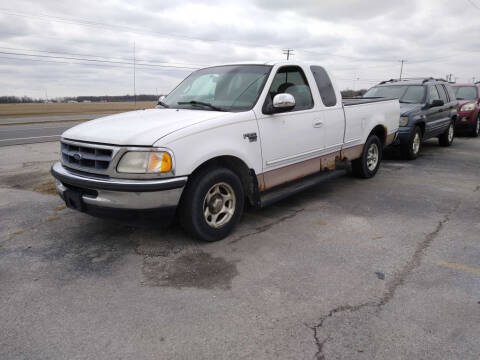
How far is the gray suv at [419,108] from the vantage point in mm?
8078

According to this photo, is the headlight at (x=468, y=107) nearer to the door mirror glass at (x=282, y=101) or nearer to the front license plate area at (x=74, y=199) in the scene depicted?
the door mirror glass at (x=282, y=101)

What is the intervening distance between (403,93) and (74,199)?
→ 8.11 metres

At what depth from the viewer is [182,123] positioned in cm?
358

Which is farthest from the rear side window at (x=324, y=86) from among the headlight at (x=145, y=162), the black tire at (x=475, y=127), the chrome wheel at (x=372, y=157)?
the black tire at (x=475, y=127)

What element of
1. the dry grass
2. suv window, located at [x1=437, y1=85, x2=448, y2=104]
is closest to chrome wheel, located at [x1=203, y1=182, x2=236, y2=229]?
suv window, located at [x1=437, y1=85, x2=448, y2=104]

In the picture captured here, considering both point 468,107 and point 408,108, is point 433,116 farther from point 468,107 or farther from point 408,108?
point 468,107

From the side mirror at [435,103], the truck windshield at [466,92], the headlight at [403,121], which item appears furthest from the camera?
the truck windshield at [466,92]

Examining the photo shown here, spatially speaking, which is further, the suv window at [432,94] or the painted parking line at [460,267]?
the suv window at [432,94]

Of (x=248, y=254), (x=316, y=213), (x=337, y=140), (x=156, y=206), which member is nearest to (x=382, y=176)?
(x=337, y=140)

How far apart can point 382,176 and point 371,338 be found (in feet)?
16.4

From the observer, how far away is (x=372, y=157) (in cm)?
670

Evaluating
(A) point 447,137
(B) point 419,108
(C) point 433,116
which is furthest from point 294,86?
(A) point 447,137

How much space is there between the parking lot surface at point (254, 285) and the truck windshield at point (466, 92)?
30.5 ft

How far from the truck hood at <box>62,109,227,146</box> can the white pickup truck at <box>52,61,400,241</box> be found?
0.01 meters
